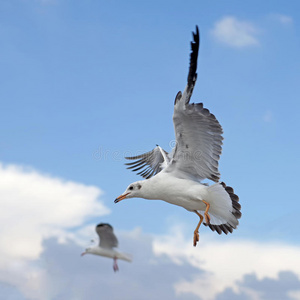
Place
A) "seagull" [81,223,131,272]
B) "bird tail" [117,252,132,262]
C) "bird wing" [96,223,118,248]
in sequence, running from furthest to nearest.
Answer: "bird tail" [117,252,132,262], "seagull" [81,223,131,272], "bird wing" [96,223,118,248]

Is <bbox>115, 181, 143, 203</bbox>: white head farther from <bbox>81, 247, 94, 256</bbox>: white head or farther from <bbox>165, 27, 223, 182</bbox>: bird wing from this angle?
<bbox>81, 247, 94, 256</bbox>: white head

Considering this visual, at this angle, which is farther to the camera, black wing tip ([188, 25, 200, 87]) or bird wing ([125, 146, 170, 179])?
bird wing ([125, 146, 170, 179])

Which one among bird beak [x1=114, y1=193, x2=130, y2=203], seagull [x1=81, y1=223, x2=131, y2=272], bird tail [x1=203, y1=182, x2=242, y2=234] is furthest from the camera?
seagull [x1=81, y1=223, x2=131, y2=272]

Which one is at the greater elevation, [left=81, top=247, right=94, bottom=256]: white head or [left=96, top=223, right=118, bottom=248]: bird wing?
[left=81, top=247, right=94, bottom=256]: white head

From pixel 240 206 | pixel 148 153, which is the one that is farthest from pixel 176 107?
pixel 148 153

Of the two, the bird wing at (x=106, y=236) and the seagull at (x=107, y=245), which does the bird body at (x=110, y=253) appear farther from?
the bird wing at (x=106, y=236)

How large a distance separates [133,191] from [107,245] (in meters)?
7.57

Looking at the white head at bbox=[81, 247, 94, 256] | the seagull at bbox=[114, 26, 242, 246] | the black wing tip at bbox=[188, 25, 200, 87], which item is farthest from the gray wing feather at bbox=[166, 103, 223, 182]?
the white head at bbox=[81, 247, 94, 256]

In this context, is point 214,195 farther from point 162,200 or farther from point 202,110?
point 202,110

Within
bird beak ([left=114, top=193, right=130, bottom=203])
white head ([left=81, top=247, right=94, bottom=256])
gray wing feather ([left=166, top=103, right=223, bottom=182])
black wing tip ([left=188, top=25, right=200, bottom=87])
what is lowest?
bird beak ([left=114, top=193, right=130, bottom=203])

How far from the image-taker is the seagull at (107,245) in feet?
48.9

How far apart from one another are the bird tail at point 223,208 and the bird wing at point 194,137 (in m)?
0.30

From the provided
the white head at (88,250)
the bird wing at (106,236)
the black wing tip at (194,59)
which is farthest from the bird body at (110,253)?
the black wing tip at (194,59)

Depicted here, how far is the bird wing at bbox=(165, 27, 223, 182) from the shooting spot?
841 centimetres
